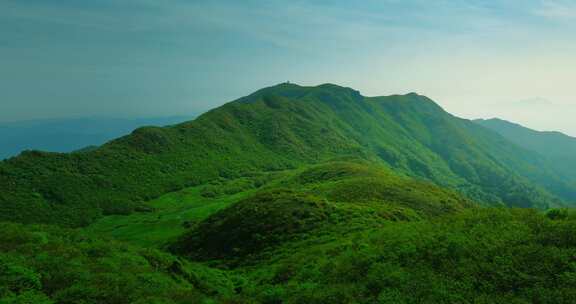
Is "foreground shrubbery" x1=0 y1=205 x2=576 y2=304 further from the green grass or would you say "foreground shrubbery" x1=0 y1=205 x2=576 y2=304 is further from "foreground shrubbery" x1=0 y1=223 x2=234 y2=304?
the green grass

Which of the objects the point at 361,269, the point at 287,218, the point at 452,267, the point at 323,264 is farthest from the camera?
the point at 287,218

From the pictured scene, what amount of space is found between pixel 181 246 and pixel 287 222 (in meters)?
18.6

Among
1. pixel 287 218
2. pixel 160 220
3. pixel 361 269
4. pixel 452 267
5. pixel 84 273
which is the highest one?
pixel 84 273

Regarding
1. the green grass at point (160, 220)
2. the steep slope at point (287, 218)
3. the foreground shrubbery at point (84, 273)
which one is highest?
the foreground shrubbery at point (84, 273)

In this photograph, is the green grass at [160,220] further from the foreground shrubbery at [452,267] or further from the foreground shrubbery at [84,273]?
the foreground shrubbery at [452,267]

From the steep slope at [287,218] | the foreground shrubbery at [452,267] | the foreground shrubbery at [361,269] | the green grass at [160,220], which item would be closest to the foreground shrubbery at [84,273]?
the foreground shrubbery at [361,269]

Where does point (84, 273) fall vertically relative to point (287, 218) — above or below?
above

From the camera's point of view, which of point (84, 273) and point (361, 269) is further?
point (361, 269)

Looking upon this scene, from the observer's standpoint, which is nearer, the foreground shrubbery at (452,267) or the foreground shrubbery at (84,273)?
the foreground shrubbery at (84,273)

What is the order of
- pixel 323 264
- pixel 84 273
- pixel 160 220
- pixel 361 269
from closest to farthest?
pixel 84 273
pixel 361 269
pixel 323 264
pixel 160 220

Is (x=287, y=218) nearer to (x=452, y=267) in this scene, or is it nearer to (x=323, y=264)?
(x=323, y=264)

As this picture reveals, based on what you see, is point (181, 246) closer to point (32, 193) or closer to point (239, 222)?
point (239, 222)

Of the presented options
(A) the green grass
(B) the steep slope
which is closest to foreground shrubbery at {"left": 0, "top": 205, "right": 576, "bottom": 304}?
(B) the steep slope

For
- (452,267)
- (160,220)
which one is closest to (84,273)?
(452,267)
